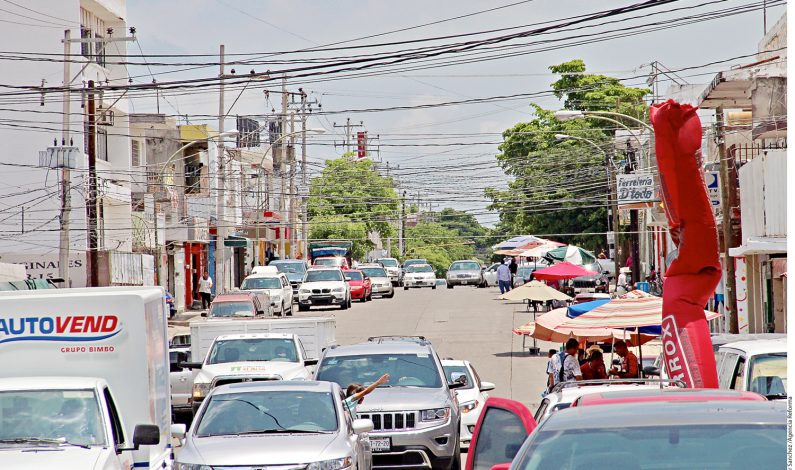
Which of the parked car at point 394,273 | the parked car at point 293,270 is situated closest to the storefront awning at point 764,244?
the parked car at point 293,270

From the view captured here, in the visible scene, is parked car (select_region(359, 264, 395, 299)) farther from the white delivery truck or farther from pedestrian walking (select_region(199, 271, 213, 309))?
the white delivery truck

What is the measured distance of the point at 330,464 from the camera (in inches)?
451

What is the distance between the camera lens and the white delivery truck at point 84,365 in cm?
1116

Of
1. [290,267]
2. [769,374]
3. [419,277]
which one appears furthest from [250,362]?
[419,277]

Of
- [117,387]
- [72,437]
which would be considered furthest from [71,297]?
[72,437]

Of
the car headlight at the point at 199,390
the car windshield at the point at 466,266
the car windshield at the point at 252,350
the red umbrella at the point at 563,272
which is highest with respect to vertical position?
the red umbrella at the point at 563,272

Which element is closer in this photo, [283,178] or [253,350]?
[253,350]

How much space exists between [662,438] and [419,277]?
62.3 meters

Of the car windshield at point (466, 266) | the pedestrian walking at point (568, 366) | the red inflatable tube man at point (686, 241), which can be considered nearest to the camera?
the red inflatable tube man at point (686, 241)

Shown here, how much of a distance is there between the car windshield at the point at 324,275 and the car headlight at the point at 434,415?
35248 mm

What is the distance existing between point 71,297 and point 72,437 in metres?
1.98

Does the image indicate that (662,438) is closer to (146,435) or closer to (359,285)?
(146,435)

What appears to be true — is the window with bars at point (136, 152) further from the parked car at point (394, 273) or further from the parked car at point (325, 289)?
the parked car at point (394, 273)

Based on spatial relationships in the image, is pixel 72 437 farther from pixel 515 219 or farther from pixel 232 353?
pixel 515 219
